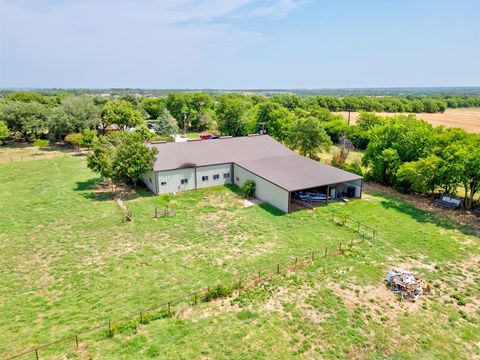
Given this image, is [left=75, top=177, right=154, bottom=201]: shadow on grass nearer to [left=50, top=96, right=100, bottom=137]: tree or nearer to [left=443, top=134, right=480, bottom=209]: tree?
[left=50, top=96, right=100, bottom=137]: tree

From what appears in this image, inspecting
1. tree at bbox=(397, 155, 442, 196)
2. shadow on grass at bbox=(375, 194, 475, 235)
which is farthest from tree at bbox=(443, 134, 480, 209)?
shadow on grass at bbox=(375, 194, 475, 235)

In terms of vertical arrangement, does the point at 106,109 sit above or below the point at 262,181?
above

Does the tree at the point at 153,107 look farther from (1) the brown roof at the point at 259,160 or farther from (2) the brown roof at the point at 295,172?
(2) the brown roof at the point at 295,172

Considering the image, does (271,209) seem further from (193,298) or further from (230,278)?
(193,298)

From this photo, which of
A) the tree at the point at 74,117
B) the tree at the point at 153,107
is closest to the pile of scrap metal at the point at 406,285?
the tree at the point at 74,117

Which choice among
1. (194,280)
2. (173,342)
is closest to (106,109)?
(194,280)

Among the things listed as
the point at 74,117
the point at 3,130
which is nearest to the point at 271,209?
the point at 74,117

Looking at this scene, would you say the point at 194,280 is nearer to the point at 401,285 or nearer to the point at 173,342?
the point at 173,342
